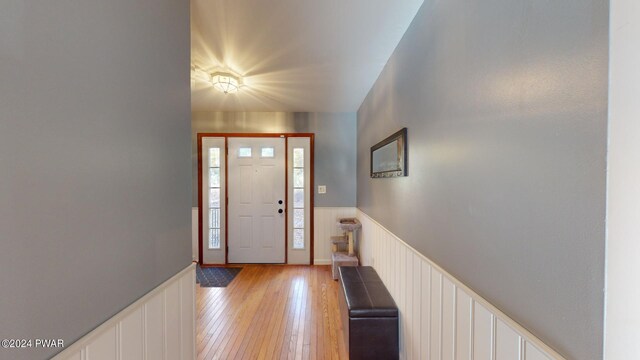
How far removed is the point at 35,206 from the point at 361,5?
1.73m

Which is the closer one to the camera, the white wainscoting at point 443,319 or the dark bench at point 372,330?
the white wainscoting at point 443,319

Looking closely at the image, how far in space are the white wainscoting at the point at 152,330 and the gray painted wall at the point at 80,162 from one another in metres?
0.04

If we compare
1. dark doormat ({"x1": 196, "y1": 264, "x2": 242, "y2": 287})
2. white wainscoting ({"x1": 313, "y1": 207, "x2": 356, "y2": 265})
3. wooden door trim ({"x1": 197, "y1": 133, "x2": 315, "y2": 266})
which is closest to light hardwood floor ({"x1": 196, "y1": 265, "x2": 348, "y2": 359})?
dark doormat ({"x1": 196, "y1": 264, "x2": 242, "y2": 287})

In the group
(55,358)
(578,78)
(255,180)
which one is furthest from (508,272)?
(255,180)

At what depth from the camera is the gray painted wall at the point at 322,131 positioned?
402cm

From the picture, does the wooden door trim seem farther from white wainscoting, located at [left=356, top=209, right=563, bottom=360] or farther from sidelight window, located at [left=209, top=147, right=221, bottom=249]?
white wainscoting, located at [left=356, top=209, right=563, bottom=360]

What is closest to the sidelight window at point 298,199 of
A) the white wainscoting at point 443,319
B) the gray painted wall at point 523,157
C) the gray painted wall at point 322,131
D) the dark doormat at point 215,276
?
the gray painted wall at point 322,131

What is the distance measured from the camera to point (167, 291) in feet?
3.69

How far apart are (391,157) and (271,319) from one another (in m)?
1.95

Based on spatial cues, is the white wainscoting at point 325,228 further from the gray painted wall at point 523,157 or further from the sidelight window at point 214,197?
the gray painted wall at point 523,157

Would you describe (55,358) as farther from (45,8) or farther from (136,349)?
(45,8)

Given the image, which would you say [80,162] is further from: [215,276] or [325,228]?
[325,228]

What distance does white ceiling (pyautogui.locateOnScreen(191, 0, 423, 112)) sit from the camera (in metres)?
1.54

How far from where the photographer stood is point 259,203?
13.3 ft
